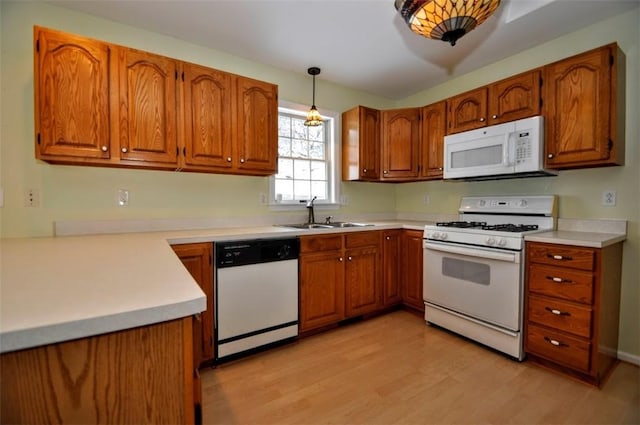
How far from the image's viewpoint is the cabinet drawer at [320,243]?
2.48 meters

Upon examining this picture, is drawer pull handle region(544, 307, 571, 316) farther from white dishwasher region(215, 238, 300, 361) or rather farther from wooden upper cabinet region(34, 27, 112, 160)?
wooden upper cabinet region(34, 27, 112, 160)

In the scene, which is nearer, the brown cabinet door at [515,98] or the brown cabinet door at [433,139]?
the brown cabinet door at [515,98]

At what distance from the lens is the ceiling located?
207cm

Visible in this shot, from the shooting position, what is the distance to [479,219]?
2938 millimetres

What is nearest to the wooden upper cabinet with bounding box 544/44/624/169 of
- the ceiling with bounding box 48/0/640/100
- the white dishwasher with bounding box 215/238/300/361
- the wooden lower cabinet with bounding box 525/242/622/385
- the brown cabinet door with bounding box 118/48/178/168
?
the ceiling with bounding box 48/0/640/100

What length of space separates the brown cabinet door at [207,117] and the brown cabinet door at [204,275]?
2.15 feet

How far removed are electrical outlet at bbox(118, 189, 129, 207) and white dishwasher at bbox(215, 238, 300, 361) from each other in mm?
855

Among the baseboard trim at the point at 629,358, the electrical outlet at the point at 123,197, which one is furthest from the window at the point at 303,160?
the baseboard trim at the point at 629,358

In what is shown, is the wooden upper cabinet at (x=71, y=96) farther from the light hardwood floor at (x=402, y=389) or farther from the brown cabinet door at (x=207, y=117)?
the light hardwood floor at (x=402, y=389)

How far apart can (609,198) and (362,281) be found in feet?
6.60

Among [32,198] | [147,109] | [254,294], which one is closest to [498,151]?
[254,294]

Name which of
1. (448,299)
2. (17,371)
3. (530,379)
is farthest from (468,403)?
(17,371)

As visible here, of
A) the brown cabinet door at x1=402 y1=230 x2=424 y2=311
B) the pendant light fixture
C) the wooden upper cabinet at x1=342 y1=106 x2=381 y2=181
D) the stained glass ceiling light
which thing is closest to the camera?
the stained glass ceiling light

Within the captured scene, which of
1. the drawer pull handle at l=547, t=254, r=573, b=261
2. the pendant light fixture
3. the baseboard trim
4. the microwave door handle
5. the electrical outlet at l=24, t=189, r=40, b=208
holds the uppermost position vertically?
the pendant light fixture
